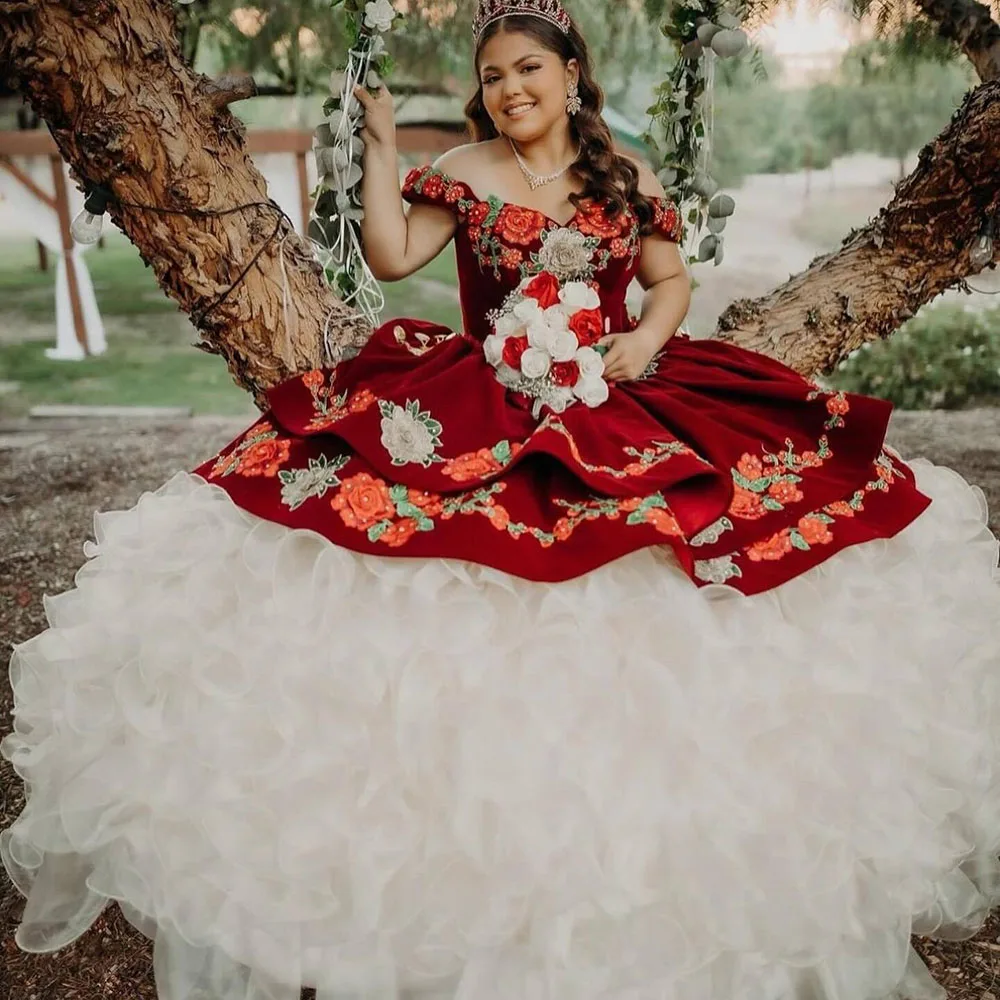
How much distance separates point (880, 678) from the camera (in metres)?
1.10

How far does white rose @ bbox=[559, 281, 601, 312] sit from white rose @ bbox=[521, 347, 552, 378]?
0.10 metres

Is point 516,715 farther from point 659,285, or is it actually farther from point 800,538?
point 659,285

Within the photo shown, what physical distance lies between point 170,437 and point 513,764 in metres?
3.21

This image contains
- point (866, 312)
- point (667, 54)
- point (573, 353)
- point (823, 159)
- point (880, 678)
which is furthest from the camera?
point (823, 159)

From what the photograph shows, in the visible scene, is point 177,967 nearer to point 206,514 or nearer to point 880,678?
point 206,514

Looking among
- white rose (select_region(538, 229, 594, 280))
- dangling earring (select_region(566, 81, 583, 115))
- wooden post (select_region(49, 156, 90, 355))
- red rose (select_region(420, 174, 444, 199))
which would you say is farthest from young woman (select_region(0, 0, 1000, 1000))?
wooden post (select_region(49, 156, 90, 355))

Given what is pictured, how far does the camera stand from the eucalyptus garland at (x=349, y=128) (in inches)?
57.2

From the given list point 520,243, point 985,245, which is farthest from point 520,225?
point 985,245

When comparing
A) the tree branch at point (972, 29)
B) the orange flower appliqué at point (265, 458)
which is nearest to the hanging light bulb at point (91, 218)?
the orange flower appliqué at point (265, 458)

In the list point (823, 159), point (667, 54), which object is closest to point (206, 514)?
point (667, 54)

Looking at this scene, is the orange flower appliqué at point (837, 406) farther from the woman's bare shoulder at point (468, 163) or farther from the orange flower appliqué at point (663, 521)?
the woman's bare shoulder at point (468, 163)

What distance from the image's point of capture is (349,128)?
146cm

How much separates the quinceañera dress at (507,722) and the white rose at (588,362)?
0.08 m

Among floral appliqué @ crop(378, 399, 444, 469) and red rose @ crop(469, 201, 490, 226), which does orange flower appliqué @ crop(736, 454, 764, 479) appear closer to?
floral appliqué @ crop(378, 399, 444, 469)
